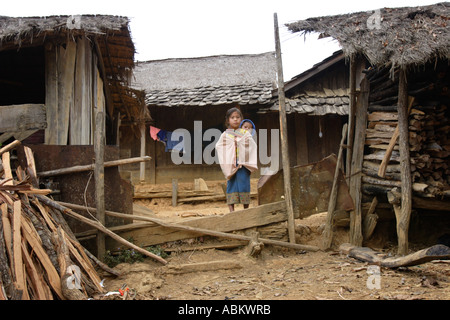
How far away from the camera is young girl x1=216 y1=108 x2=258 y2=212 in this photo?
5.49 m

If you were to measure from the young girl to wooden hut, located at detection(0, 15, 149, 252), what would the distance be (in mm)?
1462

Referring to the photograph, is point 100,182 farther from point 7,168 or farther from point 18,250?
point 18,250

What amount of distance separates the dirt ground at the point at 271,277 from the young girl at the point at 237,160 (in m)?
0.83

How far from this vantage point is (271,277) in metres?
4.22

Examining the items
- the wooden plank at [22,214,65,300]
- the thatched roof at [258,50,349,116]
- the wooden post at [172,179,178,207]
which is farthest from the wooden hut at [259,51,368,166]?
the wooden plank at [22,214,65,300]

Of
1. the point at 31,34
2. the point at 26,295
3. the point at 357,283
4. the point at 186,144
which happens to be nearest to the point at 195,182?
the point at 186,144

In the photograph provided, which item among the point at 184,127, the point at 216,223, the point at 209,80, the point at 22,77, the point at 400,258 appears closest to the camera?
the point at 400,258

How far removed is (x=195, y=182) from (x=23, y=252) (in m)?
7.50

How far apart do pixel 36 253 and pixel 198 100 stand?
7.49 metres

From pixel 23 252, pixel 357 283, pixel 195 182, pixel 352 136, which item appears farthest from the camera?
pixel 195 182

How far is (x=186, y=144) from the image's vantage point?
11219mm

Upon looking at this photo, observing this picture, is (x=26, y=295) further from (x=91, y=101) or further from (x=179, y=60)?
(x=179, y=60)

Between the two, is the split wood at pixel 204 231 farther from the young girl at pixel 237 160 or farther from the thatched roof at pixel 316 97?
the thatched roof at pixel 316 97

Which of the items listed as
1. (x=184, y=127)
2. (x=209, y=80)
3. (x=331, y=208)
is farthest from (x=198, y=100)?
(x=331, y=208)
